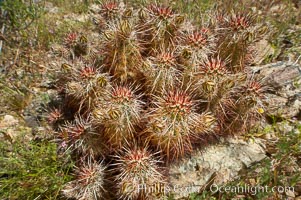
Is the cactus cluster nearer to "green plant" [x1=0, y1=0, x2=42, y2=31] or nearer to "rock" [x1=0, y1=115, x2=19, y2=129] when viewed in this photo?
"rock" [x1=0, y1=115, x2=19, y2=129]

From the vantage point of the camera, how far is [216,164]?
2.57 metres

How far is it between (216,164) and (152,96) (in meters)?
0.82

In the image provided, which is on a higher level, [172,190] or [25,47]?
[25,47]

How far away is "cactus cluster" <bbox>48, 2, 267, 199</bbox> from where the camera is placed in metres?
2.12

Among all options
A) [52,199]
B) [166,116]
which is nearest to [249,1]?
[166,116]

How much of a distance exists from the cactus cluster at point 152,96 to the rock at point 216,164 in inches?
4.9

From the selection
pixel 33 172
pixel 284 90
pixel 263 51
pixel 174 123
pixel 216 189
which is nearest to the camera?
pixel 174 123

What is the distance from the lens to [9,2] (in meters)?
3.72

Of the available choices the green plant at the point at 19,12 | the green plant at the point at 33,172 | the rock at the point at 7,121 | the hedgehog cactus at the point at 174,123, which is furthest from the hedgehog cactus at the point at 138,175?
the green plant at the point at 19,12

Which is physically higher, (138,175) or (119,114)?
(119,114)

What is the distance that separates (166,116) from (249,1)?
2.77m

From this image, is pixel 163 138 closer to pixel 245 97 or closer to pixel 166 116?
pixel 166 116

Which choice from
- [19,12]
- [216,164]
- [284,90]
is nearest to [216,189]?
[216,164]

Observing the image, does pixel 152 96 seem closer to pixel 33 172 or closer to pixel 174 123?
pixel 174 123
